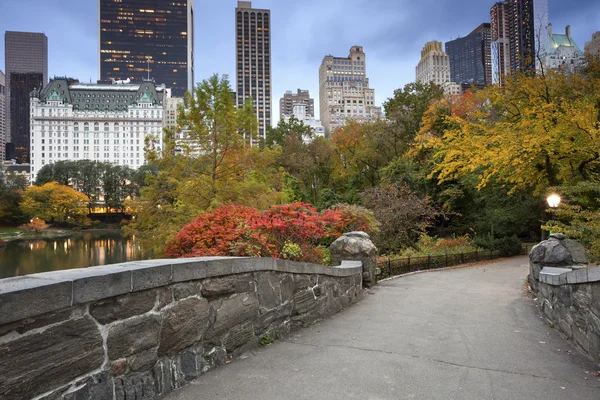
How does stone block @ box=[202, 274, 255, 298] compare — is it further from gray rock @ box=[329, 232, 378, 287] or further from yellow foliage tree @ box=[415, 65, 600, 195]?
yellow foliage tree @ box=[415, 65, 600, 195]

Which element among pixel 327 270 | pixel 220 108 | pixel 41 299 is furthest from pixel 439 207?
pixel 41 299

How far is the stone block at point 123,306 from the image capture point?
278 centimetres

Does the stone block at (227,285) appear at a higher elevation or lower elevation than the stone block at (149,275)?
lower

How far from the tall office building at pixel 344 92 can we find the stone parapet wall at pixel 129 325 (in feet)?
545

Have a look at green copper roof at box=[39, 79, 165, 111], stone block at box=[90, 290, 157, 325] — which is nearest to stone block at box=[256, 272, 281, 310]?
stone block at box=[90, 290, 157, 325]

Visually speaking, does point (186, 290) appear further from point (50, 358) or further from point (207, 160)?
point (207, 160)

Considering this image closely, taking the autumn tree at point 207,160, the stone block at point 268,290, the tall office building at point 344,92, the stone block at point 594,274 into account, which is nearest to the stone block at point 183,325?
the stone block at point 268,290

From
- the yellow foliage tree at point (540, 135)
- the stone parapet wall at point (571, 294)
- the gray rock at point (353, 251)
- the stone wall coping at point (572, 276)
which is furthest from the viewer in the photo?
the yellow foliage tree at point (540, 135)

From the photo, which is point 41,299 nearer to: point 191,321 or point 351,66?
point 191,321

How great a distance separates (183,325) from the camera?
3521 millimetres

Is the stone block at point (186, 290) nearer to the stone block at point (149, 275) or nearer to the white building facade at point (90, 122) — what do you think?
the stone block at point (149, 275)

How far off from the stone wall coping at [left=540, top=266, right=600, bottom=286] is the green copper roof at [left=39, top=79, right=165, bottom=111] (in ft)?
558

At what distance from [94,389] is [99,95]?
7119 inches

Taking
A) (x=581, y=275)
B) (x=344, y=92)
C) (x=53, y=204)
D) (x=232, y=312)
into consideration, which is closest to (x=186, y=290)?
(x=232, y=312)
